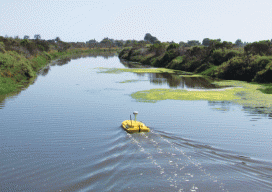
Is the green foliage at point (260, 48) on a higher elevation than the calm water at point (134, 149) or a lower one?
higher

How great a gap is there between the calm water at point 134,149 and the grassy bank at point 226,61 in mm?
15774

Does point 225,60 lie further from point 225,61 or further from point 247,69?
point 247,69

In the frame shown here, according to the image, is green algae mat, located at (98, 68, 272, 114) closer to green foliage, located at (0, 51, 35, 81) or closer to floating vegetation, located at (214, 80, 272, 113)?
floating vegetation, located at (214, 80, 272, 113)

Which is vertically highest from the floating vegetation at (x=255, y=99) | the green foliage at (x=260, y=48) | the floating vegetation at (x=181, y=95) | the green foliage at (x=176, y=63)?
the green foliage at (x=260, y=48)

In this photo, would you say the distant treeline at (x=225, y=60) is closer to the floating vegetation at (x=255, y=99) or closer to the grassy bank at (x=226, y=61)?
the grassy bank at (x=226, y=61)

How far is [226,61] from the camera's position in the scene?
46.5 m

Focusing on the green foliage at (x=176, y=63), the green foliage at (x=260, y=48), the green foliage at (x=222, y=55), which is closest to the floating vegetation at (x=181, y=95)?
the green foliage at (x=260, y=48)

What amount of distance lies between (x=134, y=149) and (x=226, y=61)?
125 ft

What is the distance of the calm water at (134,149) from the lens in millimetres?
9977

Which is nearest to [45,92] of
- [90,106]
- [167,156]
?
[90,106]

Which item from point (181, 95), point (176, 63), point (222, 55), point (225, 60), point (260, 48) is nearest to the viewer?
point (181, 95)

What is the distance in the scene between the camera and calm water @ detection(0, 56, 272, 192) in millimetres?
9977

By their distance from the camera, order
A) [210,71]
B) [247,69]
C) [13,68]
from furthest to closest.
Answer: [210,71], [247,69], [13,68]

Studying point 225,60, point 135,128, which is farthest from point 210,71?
point 135,128
